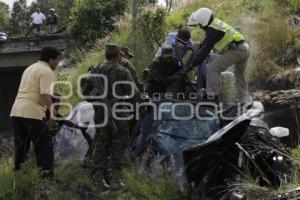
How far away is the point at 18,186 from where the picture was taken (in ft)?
24.1

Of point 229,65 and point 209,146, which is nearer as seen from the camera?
point 209,146

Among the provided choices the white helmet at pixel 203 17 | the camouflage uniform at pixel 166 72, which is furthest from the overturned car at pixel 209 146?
the white helmet at pixel 203 17

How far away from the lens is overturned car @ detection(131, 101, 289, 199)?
6.24 m

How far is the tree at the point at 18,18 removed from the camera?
43.4 metres

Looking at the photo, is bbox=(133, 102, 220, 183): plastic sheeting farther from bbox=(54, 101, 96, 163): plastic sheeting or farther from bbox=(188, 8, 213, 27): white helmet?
bbox=(188, 8, 213, 27): white helmet

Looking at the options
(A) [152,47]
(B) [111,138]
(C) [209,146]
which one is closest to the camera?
(C) [209,146]

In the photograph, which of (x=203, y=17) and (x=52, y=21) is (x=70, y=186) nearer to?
(x=203, y=17)

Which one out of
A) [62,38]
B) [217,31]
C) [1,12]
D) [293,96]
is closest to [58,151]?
[217,31]

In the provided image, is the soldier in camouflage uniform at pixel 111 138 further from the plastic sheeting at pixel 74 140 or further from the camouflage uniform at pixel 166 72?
the camouflage uniform at pixel 166 72

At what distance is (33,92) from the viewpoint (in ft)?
24.2

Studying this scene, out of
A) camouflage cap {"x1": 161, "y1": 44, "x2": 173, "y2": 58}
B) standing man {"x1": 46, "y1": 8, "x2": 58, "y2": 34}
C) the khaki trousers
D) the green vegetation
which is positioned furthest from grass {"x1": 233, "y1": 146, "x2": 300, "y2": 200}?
standing man {"x1": 46, "y1": 8, "x2": 58, "y2": 34}

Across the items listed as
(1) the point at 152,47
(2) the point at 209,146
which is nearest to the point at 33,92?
(2) the point at 209,146

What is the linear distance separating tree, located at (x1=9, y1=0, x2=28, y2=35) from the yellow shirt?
3689 centimetres

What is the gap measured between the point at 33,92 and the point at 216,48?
3.10 meters
